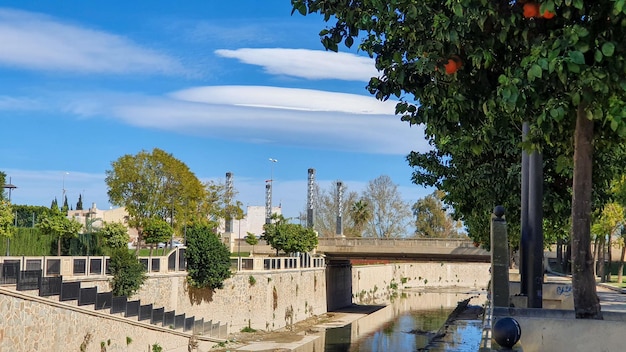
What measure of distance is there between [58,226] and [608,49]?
103 ft

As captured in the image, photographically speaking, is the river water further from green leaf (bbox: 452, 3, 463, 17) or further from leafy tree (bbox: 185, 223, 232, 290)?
green leaf (bbox: 452, 3, 463, 17)

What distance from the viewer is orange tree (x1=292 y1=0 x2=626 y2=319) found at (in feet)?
22.4

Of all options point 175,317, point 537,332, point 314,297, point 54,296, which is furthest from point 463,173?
point 314,297

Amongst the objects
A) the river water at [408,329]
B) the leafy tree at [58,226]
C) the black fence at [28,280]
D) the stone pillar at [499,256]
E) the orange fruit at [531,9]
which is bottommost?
the river water at [408,329]

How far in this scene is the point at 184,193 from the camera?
194ft

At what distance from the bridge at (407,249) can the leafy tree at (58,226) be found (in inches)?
1242

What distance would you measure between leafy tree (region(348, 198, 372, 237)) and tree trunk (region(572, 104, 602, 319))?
9025cm

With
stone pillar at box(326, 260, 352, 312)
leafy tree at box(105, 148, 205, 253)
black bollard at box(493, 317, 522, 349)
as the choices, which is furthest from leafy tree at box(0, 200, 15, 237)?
stone pillar at box(326, 260, 352, 312)

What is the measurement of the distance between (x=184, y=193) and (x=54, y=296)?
33.9 metres

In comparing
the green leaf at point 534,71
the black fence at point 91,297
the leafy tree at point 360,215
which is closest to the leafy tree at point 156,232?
the black fence at point 91,297

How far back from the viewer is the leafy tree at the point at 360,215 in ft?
324

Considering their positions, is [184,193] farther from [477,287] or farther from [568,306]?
[477,287]

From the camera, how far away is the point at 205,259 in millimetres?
39031

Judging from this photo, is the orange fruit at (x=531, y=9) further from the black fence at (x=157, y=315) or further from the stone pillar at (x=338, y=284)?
the stone pillar at (x=338, y=284)
